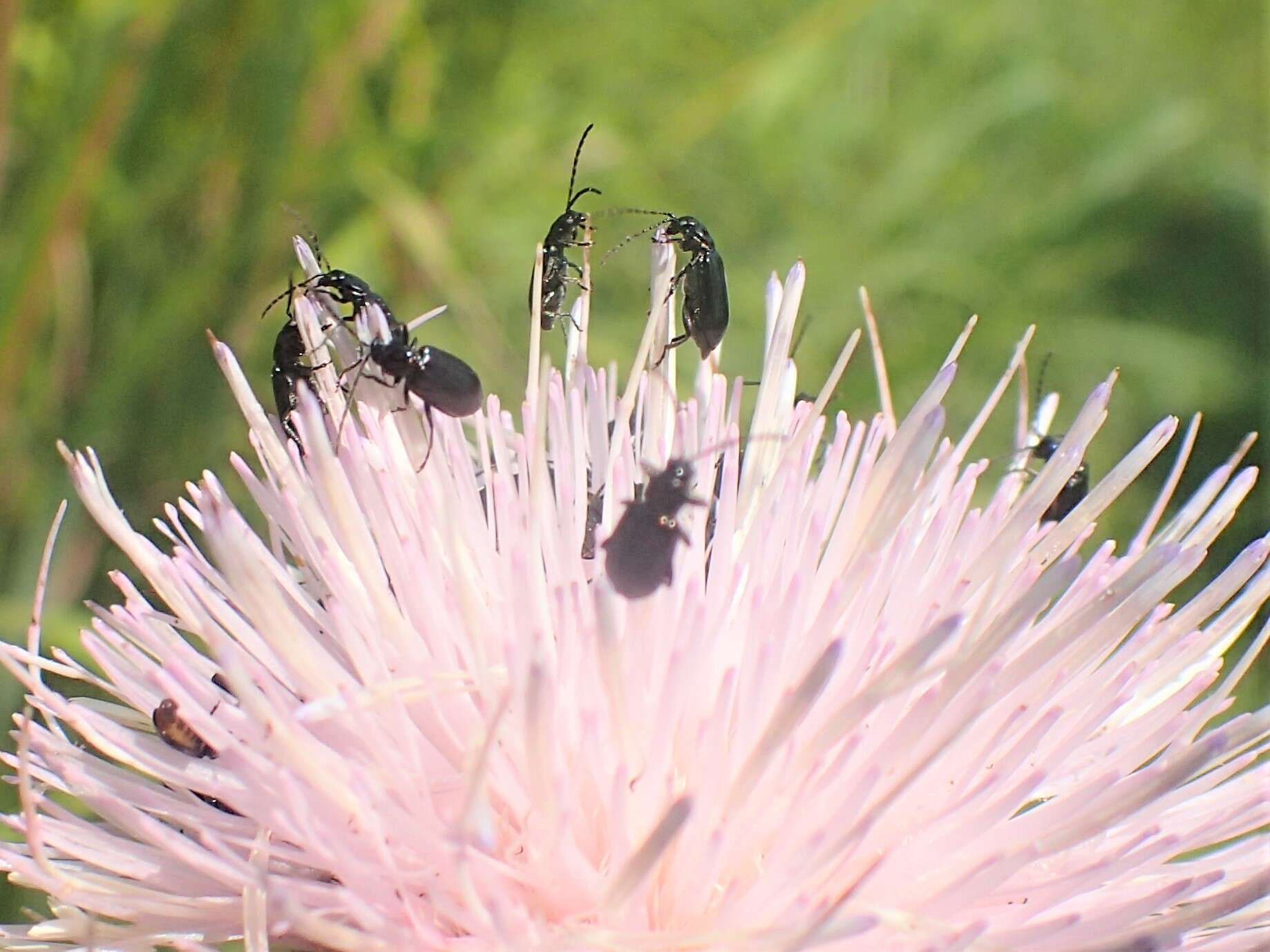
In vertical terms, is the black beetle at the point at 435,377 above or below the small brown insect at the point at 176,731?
above

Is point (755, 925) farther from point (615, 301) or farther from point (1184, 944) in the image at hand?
point (615, 301)

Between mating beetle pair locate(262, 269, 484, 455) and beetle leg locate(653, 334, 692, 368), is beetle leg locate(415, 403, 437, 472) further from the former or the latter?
beetle leg locate(653, 334, 692, 368)

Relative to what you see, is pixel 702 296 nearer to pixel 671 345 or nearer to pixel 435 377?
pixel 671 345

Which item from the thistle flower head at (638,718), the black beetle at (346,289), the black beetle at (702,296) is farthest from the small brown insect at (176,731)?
the black beetle at (702,296)

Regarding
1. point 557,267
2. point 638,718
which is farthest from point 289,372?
point 638,718

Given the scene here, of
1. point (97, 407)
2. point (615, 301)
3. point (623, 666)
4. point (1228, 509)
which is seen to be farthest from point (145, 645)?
point (615, 301)

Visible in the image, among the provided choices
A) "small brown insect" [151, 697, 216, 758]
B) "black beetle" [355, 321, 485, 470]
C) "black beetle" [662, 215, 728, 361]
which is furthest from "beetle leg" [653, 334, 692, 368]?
"small brown insect" [151, 697, 216, 758]

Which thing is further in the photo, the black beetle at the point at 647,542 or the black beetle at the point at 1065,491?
the black beetle at the point at 1065,491

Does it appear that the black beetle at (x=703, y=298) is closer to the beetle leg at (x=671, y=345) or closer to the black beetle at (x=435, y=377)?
the beetle leg at (x=671, y=345)
